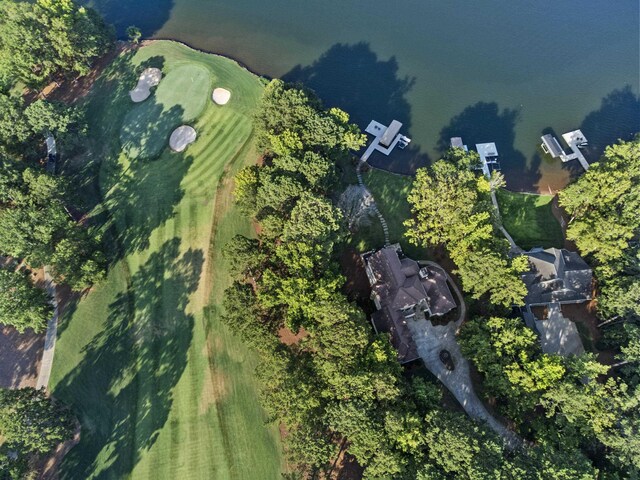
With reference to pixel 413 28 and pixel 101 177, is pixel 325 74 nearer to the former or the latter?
pixel 413 28

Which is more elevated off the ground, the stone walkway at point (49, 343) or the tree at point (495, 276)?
the tree at point (495, 276)

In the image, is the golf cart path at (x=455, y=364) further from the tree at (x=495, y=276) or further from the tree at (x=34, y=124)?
the tree at (x=34, y=124)

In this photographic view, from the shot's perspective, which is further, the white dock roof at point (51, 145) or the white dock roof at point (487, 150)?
the white dock roof at point (487, 150)

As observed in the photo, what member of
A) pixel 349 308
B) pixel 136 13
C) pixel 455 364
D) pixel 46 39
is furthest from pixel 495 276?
pixel 136 13

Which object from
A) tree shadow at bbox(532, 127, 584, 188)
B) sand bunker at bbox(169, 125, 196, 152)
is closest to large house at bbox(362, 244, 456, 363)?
tree shadow at bbox(532, 127, 584, 188)

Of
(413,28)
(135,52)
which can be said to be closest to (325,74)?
(413,28)

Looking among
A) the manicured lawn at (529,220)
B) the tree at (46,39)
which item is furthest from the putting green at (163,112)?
the manicured lawn at (529,220)

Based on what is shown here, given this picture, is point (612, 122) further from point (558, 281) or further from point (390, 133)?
point (390, 133)
